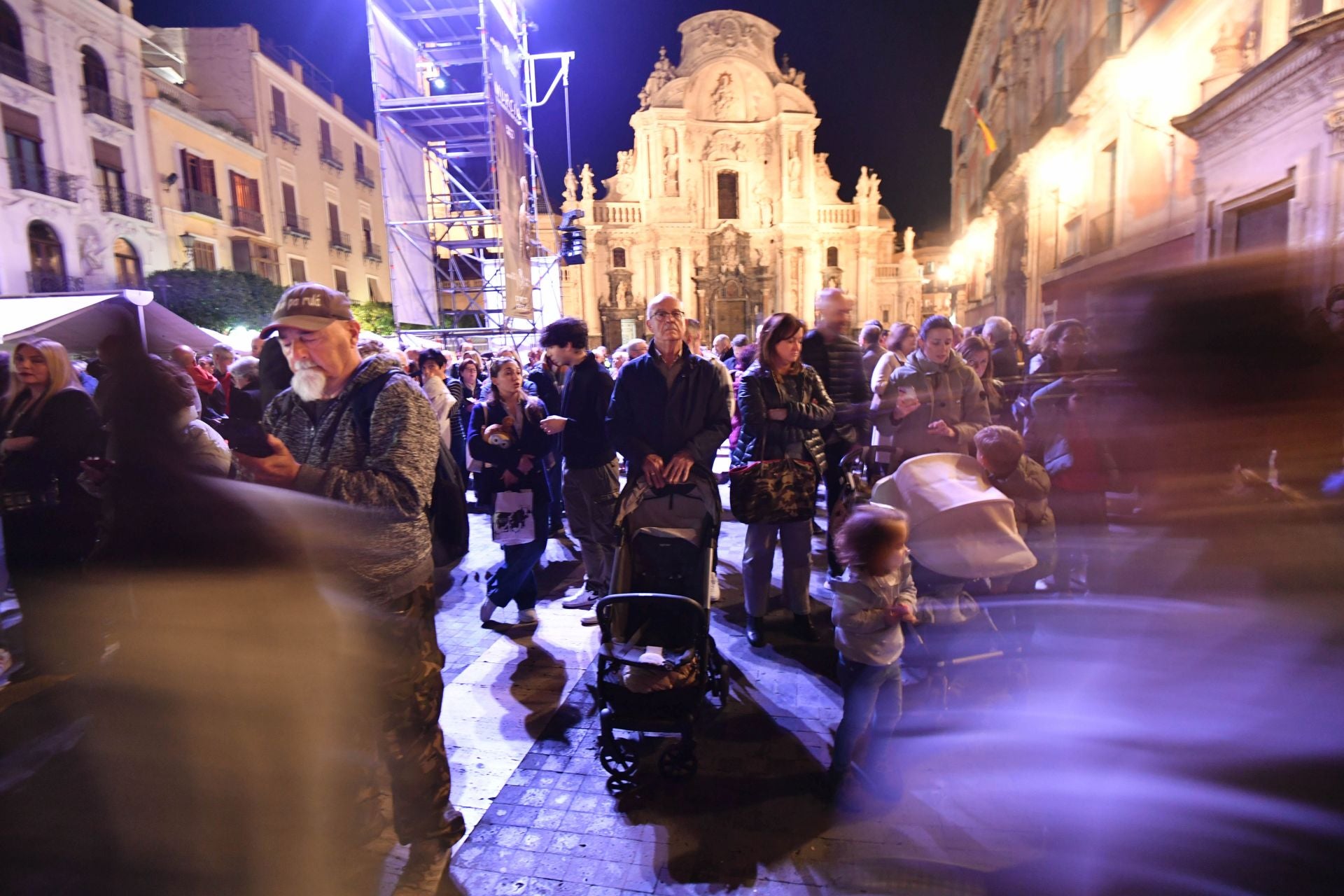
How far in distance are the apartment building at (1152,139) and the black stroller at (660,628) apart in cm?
198

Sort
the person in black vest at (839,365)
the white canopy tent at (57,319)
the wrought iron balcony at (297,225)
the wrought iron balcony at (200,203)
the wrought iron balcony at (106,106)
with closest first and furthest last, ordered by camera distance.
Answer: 1. the person in black vest at (839,365)
2. the white canopy tent at (57,319)
3. the wrought iron balcony at (106,106)
4. the wrought iron balcony at (200,203)
5. the wrought iron balcony at (297,225)

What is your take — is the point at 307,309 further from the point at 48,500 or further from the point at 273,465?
the point at 48,500

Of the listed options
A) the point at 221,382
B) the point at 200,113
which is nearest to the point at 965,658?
the point at 221,382

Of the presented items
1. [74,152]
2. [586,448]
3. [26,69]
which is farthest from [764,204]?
[586,448]

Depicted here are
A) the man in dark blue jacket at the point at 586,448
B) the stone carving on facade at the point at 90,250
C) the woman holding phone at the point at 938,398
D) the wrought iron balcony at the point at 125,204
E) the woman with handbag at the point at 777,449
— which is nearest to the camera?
the woman with handbag at the point at 777,449

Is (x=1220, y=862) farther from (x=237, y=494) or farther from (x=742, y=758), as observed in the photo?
(x=237, y=494)

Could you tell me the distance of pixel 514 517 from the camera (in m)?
4.32

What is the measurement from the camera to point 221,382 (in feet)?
24.7

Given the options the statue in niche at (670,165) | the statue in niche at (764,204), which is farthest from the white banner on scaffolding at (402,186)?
the statue in niche at (764,204)

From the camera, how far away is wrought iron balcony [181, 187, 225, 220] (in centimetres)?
1758

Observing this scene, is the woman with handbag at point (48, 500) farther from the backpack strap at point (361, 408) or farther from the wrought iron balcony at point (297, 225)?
the wrought iron balcony at point (297, 225)

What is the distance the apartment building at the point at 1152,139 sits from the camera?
700 cm

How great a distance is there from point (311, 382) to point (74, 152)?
60.1 ft

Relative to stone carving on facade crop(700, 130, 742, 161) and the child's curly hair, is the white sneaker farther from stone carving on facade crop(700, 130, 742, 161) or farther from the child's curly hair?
stone carving on facade crop(700, 130, 742, 161)
